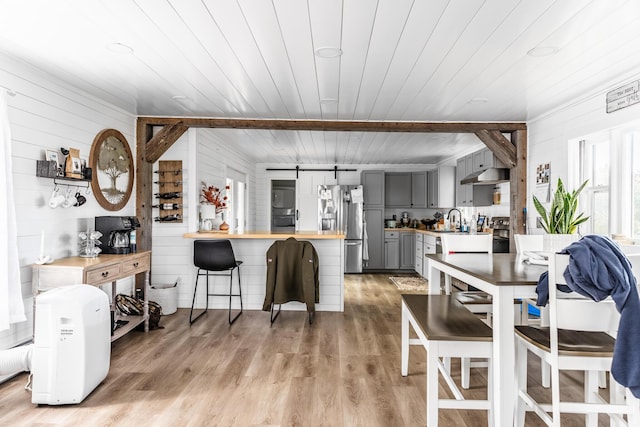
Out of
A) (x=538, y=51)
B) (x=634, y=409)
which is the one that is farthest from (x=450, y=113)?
(x=634, y=409)

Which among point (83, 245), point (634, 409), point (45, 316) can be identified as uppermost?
point (83, 245)

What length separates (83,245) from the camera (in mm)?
3842

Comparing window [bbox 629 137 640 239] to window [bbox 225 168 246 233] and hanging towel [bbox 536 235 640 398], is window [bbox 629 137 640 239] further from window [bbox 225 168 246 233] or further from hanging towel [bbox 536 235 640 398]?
window [bbox 225 168 246 233]

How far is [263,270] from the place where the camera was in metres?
5.18

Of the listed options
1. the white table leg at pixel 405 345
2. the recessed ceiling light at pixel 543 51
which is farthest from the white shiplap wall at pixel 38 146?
the recessed ceiling light at pixel 543 51

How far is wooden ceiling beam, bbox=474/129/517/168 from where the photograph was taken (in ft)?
16.5

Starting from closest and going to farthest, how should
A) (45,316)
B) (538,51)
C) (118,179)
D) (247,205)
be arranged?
(45,316)
(538,51)
(118,179)
(247,205)

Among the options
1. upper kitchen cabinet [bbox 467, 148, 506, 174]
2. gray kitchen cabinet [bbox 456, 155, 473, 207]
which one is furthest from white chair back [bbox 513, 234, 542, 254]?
gray kitchen cabinet [bbox 456, 155, 473, 207]

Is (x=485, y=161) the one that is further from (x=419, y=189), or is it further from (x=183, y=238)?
(x=183, y=238)

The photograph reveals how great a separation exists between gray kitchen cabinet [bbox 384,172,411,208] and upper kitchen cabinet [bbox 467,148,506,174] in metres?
2.44

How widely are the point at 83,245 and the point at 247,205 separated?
4513mm

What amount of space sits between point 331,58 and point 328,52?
0.12 meters

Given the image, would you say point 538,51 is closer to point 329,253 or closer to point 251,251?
point 329,253

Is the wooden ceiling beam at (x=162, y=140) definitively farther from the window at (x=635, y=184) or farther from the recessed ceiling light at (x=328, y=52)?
the window at (x=635, y=184)
